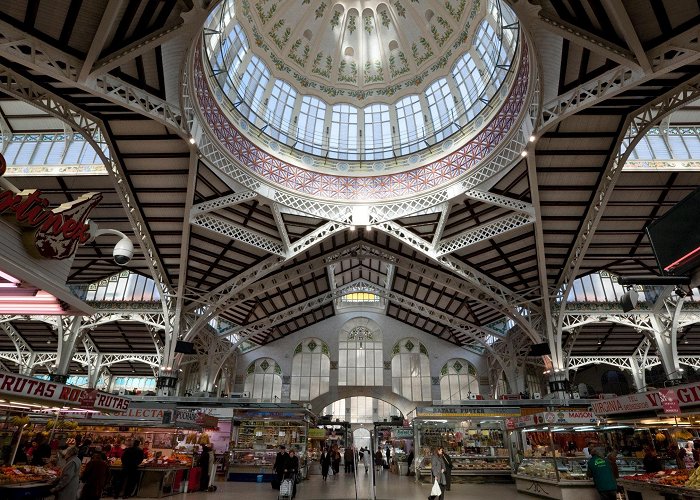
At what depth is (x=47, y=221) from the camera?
6223 mm

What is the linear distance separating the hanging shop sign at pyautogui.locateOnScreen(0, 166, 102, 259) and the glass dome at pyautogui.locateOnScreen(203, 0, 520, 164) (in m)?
11.0

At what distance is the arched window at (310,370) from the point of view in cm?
3288

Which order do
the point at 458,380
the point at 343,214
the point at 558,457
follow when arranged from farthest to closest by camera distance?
1. the point at 458,380
2. the point at 343,214
3. the point at 558,457

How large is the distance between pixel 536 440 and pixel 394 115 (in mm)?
16494

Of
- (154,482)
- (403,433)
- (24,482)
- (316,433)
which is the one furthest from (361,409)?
(24,482)

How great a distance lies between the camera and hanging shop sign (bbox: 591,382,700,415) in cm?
735

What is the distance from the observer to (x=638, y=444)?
36.5 ft

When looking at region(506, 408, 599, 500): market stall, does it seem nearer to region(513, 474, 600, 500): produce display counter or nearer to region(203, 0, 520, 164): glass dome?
region(513, 474, 600, 500): produce display counter

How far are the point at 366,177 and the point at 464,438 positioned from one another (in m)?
12.8

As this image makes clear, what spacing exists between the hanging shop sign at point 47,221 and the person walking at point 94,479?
4.19 m

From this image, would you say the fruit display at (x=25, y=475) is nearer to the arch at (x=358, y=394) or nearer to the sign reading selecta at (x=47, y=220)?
the sign reading selecta at (x=47, y=220)

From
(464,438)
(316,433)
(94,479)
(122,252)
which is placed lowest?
(94,479)

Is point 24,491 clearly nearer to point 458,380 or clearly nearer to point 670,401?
point 670,401

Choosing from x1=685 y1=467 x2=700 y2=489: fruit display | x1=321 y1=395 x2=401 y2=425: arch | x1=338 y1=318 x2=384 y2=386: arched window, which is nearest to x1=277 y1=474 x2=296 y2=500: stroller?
x1=685 y1=467 x2=700 y2=489: fruit display
